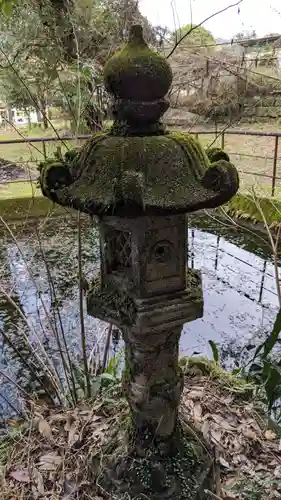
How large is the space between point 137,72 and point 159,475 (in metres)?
1.31

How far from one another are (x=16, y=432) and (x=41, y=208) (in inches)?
158

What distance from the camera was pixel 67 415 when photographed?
2.07 meters

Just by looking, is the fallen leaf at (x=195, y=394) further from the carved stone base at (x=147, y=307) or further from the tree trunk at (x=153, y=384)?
the carved stone base at (x=147, y=307)

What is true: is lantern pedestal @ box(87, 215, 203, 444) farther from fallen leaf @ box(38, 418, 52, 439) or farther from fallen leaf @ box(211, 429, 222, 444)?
fallen leaf @ box(38, 418, 52, 439)

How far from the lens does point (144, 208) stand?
109 cm

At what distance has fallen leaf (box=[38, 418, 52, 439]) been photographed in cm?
196

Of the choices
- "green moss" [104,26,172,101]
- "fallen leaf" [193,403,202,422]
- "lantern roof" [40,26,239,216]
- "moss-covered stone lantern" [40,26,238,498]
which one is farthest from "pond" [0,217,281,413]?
"green moss" [104,26,172,101]

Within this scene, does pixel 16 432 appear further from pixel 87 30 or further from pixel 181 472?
pixel 87 30

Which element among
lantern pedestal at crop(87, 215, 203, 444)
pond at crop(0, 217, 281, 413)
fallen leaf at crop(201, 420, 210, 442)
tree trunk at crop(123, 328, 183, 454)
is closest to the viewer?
lantern pedestal at crop(87, 215, 203, 444)

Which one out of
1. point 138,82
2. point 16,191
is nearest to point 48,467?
point 138,82

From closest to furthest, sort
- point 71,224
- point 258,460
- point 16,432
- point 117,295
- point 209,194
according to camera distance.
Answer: point 209,194, point 117,295, point 258,460, point 16,432, point 71,224

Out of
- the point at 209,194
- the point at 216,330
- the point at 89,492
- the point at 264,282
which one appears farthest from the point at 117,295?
the point at 264,282

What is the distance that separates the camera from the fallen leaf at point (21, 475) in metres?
1.74

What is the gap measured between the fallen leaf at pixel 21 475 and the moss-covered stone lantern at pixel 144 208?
56cm
